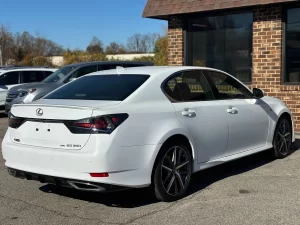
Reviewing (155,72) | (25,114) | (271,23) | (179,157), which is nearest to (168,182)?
(179,157)

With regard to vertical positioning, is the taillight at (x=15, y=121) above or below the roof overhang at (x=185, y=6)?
below

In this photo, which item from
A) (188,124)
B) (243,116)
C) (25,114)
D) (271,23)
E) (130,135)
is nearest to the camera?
(130,135)

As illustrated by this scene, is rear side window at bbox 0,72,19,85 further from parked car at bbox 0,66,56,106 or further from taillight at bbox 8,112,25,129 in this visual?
taillight at bbox 8,112,25,129

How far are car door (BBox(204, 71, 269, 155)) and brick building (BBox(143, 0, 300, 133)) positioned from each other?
10.7ft

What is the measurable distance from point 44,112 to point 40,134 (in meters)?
0.24

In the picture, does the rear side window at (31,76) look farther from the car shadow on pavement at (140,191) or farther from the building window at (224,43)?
the car shadow on pavement at (140,191)

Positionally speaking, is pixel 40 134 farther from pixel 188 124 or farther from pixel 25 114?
pixel 188 124

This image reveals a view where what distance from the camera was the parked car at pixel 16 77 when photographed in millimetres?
15289

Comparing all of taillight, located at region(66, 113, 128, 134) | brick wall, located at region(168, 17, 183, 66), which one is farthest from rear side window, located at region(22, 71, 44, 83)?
taillight, located at region(66, 113, 128, 134)

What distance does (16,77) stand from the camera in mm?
15586

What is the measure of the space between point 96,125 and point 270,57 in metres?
6.48

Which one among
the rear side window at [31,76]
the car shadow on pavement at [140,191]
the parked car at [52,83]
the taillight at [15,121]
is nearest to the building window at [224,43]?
the parked car at [52,83]

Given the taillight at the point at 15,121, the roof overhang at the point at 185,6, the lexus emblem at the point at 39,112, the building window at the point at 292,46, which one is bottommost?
the taillight at the point at 15,121

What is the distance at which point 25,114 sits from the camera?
503cm
